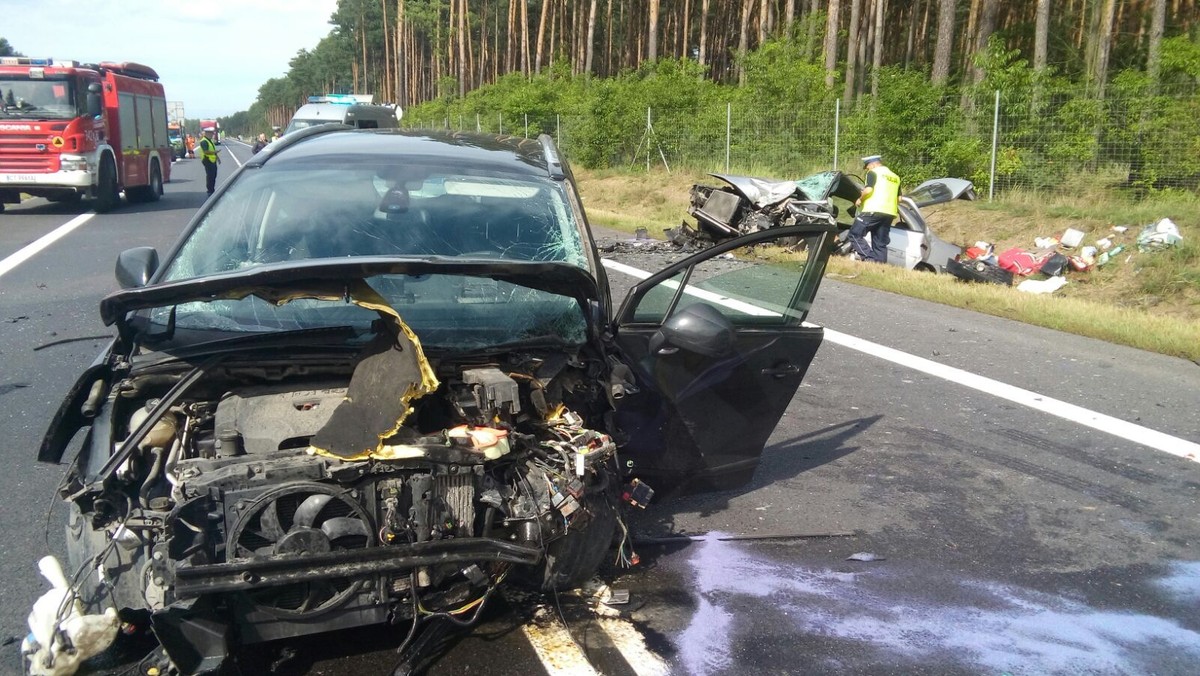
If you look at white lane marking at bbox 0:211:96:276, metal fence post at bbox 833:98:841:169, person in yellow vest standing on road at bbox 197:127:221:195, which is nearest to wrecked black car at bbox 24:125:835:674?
white lane marking at bbox 0:211:96:276

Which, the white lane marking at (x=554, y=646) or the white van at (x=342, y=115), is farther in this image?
the white van at (x=342, y=115)

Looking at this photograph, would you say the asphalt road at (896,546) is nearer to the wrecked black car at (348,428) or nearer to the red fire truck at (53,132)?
the wrecked black car at (348,428)

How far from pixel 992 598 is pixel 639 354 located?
5.59 ft

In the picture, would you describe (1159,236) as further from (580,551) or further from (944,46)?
(580,551)

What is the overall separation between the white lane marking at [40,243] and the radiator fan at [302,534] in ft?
34.7

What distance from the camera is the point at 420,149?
4594 mm

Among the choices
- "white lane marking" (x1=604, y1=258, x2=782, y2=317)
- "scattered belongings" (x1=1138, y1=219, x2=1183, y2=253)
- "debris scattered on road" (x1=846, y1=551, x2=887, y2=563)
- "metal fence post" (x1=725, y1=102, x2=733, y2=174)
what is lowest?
"debris scattered on road" (x1=846, y1=551, x2=887, y2=563)

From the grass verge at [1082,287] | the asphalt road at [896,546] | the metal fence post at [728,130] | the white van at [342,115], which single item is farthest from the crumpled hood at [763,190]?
the white van at [342,115]

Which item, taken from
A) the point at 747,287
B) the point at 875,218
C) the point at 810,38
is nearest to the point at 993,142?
the point at 875,218

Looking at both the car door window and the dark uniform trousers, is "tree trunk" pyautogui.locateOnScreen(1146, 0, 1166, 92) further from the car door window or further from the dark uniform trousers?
the car door window

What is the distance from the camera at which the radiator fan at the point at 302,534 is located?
2766mm

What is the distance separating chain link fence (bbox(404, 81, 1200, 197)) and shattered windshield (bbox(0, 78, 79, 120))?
46.3 ft

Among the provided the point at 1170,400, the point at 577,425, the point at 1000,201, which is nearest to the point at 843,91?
the point at 1000,201

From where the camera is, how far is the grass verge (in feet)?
28.8
